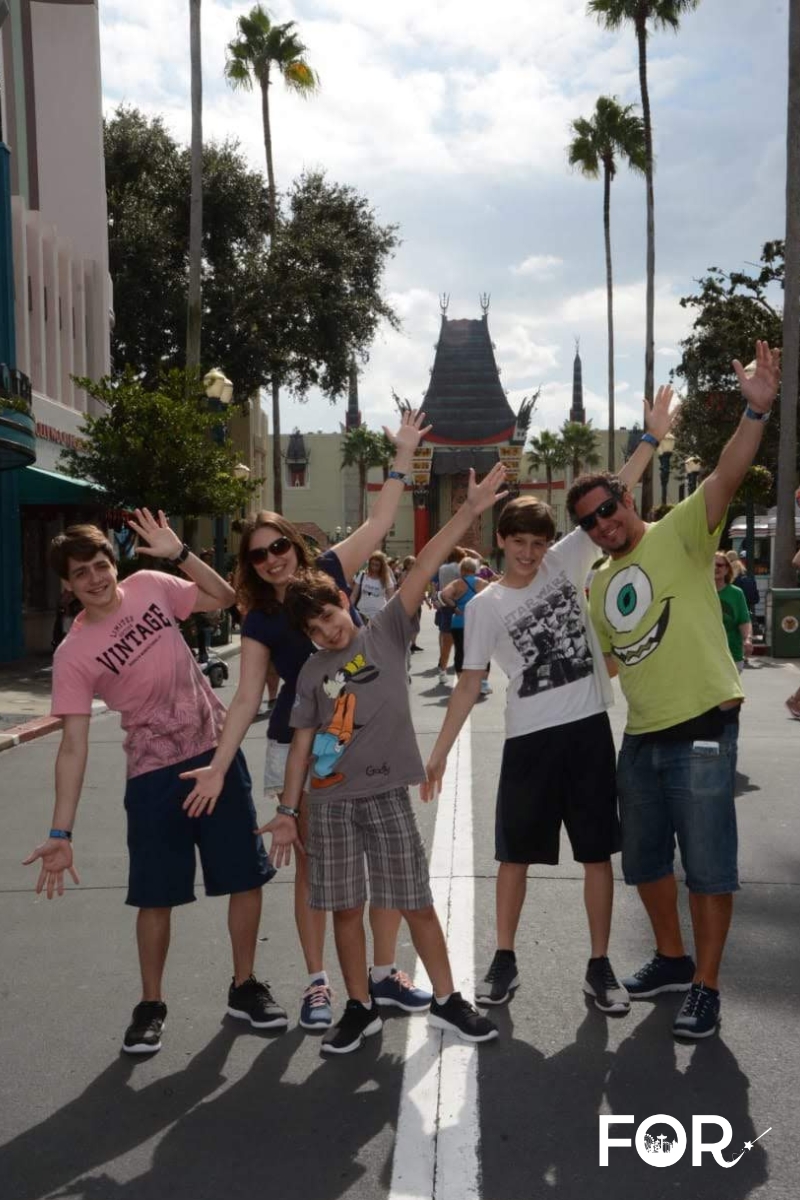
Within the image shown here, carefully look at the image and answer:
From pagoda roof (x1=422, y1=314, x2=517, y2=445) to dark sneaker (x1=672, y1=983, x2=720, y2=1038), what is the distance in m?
75.8

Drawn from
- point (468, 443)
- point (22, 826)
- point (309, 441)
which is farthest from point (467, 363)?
point (22, 826)

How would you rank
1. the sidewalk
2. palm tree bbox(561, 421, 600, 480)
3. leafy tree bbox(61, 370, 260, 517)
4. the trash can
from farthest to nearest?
palm tree bbox(561, 421, 600, 480)
the trash can
leafy tree bbox(61, 370, 260, 517)
the sidewalk

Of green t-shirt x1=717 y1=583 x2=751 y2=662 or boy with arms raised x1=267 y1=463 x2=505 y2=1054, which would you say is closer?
boy with arms raised x1=267 y1=463 x2=505 y2=1054

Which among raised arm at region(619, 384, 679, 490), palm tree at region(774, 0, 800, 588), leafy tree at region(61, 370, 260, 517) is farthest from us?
palm tree at region(774, 0, 800, 588)

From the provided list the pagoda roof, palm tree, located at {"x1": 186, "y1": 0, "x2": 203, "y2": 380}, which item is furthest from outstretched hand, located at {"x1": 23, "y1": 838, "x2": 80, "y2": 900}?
the pagoda roof

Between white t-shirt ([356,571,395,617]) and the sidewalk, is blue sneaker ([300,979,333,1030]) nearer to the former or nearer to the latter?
the sidewalk

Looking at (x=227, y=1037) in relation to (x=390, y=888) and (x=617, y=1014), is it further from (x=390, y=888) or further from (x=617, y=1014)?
(x=617, y=1014)

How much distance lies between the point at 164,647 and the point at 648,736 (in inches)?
66.4

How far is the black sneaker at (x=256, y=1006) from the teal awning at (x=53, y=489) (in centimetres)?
1679

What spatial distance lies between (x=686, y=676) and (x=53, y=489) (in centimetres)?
1846

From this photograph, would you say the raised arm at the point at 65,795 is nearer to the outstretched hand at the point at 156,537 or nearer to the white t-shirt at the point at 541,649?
the outstretched hand at the point at 156,537

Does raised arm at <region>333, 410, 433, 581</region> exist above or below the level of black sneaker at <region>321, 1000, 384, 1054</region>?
above

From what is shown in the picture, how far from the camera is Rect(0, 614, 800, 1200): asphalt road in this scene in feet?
10.7

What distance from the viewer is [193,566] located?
14.7 feet
